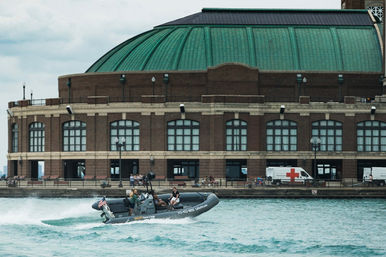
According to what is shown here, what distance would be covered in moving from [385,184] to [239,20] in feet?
126

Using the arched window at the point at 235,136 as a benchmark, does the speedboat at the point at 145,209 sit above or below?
below

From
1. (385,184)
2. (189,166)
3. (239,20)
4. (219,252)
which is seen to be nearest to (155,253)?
(219,252)

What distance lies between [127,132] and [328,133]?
80.8 feet

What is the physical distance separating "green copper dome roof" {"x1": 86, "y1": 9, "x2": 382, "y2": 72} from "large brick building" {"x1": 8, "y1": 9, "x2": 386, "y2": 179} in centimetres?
19

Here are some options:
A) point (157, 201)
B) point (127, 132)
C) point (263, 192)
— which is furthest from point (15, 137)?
point (157, 201)

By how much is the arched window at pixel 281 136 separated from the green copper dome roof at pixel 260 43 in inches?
485

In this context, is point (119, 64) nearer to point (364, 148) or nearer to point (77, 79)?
point (77, 79)

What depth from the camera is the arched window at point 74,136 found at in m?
122

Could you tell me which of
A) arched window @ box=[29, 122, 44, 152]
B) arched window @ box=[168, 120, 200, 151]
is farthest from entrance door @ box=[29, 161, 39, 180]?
arched window @ box=[168, 120, 200, 151]

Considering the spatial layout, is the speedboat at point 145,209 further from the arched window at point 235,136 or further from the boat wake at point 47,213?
the arched window at point 235,136

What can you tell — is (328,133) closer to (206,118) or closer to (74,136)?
(206,118)

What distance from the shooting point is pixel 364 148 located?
12081 centimetres

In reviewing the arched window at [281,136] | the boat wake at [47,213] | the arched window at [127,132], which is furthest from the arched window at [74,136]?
the boat wake at [47,213]

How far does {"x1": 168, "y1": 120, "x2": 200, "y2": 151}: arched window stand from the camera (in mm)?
119125
